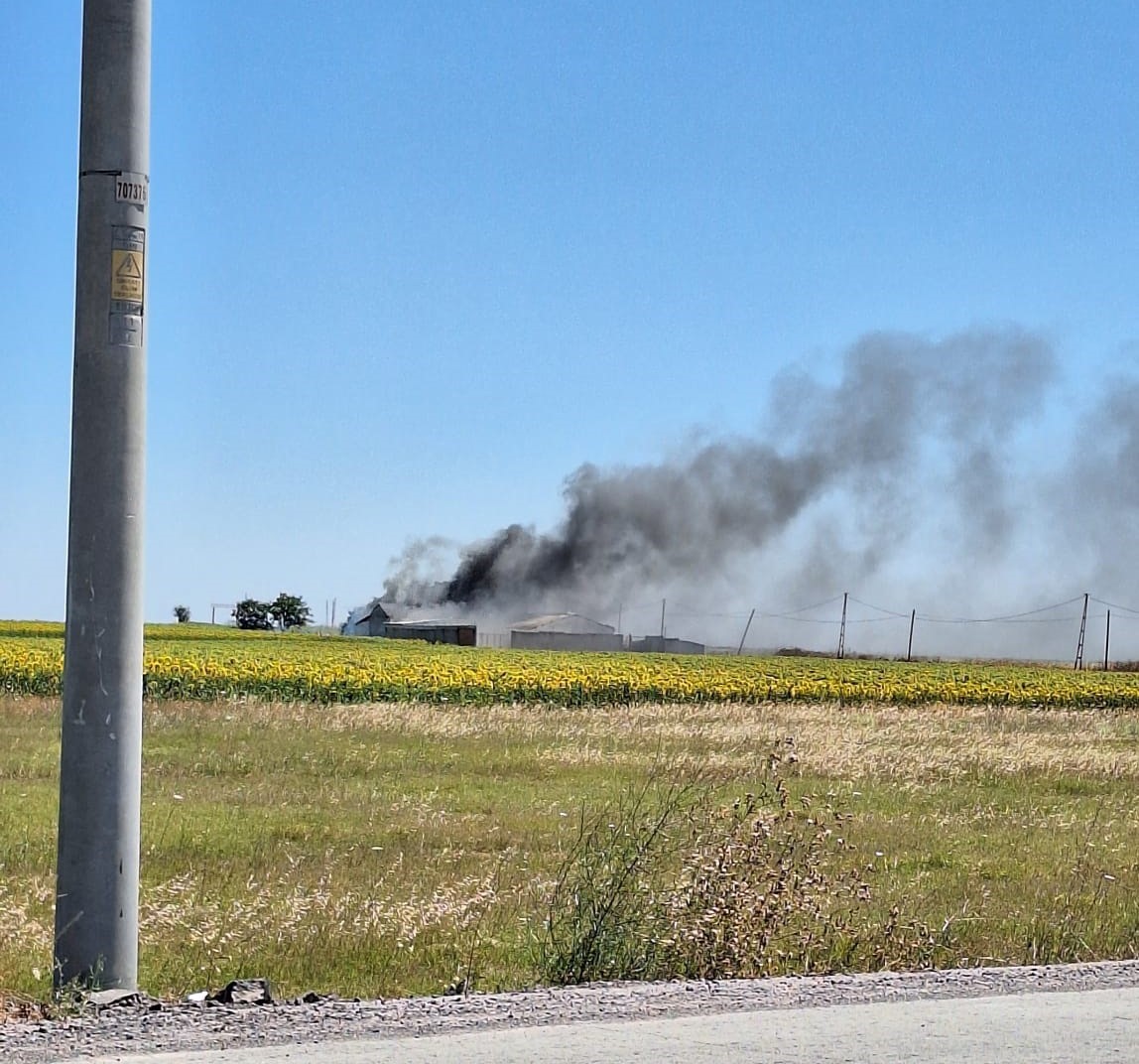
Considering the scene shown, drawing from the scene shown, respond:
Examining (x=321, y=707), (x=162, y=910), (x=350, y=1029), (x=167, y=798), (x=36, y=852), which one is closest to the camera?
(x=350, y=1029)

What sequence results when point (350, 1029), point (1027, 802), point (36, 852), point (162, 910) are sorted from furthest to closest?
point (1027, 802)
point (36, 852)
point (162, 910)
point (350, 1029)

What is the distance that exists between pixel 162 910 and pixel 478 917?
1.80 metres

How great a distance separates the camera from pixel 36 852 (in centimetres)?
1100

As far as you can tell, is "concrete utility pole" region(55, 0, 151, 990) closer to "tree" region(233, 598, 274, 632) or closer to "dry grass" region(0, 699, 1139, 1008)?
"dry grass" region(0, 699, 1139, 1008)

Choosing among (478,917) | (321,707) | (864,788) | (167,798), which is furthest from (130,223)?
(321,707)

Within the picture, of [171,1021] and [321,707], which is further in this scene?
[321,707]

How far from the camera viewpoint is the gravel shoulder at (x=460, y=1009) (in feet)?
17.3

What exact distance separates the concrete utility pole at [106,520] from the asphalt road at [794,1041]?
98 cm

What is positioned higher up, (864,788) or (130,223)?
(130,223)

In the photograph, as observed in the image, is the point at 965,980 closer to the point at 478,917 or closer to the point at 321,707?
the point at 478,917

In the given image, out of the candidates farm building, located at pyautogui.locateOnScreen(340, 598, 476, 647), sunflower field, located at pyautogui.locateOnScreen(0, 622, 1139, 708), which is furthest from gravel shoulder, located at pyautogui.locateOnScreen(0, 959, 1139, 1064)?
farm building, located at pyautogui.locateOnScreen(340, 598, 476, 647)

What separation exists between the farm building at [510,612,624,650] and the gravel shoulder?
85.3 metres

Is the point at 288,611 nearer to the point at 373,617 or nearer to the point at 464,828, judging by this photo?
the point at 373,617

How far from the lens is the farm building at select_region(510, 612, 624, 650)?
310 ft
